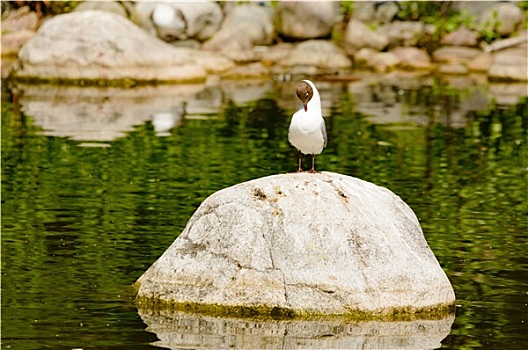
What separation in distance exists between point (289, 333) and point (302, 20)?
35.6 meters

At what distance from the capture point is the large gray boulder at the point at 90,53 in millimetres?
38875

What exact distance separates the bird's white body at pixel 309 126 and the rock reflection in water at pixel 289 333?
2.07 m

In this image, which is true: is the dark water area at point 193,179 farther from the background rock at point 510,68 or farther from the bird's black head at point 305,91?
the background rock at point 510,68

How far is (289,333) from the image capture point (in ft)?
40.6

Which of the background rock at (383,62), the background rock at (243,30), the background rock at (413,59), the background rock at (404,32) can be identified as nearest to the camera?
the background rock at (243,30)

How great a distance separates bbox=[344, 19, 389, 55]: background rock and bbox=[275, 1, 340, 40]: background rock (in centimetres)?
103

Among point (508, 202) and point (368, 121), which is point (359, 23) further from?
point (508, 202)

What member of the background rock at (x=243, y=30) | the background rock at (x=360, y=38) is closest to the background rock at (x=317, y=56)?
the background rock at (x=360, y=38)

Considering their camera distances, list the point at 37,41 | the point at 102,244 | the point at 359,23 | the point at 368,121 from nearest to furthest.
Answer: the point at 102,244 < the point at 368,121 < the point at 37,41 < the point at 359,23

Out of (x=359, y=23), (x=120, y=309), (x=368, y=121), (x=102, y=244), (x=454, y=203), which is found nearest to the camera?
(x=120, y=309)

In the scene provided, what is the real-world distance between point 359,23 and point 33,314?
35.1m

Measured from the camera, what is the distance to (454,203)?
20.2 metres

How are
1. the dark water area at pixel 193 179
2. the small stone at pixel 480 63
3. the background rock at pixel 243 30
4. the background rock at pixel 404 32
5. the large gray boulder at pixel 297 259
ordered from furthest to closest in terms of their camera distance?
the background rock at pixel 404 32 < the small stone at pixel 480 63 < the background rock at pixel 243 30 < the dark water area at pixel 193 179 < the large gray boulder at pixel 297 259

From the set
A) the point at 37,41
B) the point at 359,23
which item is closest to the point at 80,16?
the point at 37,41
